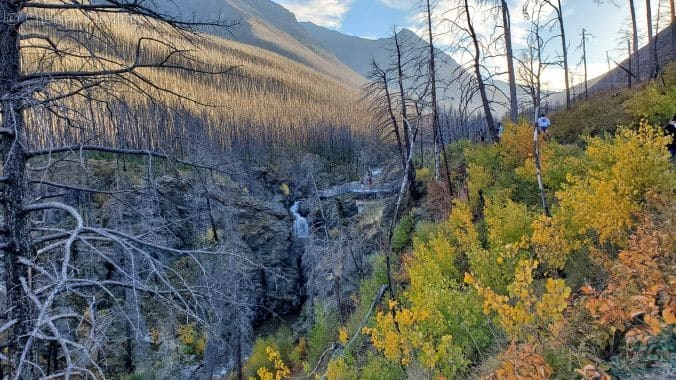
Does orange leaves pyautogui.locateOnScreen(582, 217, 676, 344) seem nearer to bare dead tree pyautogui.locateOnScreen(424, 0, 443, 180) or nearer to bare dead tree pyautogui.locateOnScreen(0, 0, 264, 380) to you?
bare dead tree pyautogui.locateOnScreen(0, 0, 264, 380)

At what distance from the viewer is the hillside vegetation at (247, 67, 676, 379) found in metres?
3.20

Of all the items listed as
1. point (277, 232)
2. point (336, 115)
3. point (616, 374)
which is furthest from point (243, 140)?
point (616, 374)

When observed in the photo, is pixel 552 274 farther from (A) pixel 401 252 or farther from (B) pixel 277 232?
(B) pixel 277 232

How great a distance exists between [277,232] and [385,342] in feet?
104

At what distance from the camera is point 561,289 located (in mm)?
3492

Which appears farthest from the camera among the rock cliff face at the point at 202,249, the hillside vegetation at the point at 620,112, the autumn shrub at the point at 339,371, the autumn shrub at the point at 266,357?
the autumn shrub at the point at 266,357

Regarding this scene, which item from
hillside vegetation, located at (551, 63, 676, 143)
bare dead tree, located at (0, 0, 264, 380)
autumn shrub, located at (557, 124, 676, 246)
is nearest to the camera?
bare dead tree, located at (0, 0, 264, 380)

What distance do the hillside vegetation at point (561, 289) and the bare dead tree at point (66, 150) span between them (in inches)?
111

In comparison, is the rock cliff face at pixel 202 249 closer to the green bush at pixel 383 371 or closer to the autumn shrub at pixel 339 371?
the autumn shrub at pixel 339 371

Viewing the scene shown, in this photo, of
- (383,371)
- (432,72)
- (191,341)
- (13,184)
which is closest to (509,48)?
(432,72)

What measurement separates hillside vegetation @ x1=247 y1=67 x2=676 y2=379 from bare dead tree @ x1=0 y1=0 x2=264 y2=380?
2.82 m

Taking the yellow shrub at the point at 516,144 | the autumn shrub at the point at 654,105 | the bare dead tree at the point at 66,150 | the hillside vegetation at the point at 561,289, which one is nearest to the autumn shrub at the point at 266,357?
the hillside vegetation at the point at 561,289

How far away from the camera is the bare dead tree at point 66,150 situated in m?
2.76

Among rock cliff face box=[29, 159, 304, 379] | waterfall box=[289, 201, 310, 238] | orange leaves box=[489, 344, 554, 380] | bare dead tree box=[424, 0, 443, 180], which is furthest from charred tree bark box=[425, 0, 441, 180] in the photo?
waterfall box=[289, 201, 310, 238]
